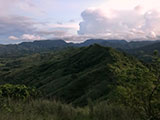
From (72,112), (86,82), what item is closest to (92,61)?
(86,82)

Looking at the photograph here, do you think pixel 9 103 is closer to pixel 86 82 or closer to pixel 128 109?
pixel 128 109

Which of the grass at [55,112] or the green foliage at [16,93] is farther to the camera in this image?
the green foliage at [16,93]

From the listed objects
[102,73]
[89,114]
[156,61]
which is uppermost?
[156,61]

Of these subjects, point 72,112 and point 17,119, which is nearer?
point 17,119

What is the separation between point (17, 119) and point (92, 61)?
7831 cm

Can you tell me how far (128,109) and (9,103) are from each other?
14.1 ft

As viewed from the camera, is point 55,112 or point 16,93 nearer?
point 55,112

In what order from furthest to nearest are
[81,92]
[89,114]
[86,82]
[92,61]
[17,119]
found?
1. [92,61]
2. [86,82]
3. [81,92]
4. [89,114]
5. [17,119]

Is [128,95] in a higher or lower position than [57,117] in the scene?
higher

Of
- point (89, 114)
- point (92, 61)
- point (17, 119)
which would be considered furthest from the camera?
point (92, 61)

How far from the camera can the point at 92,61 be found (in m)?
83.2

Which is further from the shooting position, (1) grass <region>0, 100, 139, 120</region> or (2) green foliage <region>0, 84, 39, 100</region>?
(2) green foliage <region>0, 84, 39, 100</region>

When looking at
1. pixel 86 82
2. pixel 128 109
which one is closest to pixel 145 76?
pixel 128 109

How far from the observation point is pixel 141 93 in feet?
18.7
